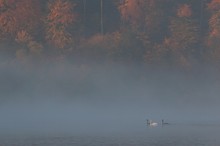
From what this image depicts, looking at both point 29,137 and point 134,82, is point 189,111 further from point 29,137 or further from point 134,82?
point 29,137

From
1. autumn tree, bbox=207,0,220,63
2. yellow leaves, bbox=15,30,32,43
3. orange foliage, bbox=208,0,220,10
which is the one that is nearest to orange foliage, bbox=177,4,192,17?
orange foliage, bbox=208,0,220,10

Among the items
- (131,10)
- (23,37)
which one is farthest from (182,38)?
(23,37)

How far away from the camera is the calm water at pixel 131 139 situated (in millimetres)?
55688

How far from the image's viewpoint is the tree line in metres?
92.1

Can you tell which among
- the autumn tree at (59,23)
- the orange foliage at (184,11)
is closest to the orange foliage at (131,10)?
the orange foliage at (184,11)

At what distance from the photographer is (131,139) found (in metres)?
58.8

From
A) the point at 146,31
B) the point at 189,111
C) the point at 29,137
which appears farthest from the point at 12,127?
the point at 146,31

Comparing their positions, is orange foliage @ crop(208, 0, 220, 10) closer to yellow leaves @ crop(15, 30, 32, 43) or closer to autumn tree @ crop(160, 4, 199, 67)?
autumn tree @ crop(160, 4, 199, 67)

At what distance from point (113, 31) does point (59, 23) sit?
7988mm

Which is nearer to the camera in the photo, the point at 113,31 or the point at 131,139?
the point at 131,139

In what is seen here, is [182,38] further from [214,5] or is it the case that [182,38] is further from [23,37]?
[23,37]

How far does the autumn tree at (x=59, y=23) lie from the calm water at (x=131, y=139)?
90.3 ft

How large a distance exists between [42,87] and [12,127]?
17620 mm

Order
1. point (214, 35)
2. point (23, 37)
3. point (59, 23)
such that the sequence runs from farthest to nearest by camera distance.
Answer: point (214, 35)
point (59, 23)
point (23, 37)
